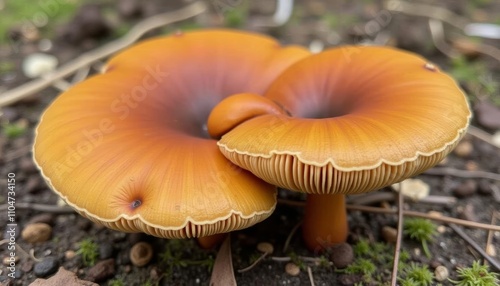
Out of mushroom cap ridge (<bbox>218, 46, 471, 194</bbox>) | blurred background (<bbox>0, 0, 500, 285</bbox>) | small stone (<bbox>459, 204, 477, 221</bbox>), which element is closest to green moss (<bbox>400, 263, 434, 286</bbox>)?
blurred background (<bbox>0, 0, 500, 285</bbox>)

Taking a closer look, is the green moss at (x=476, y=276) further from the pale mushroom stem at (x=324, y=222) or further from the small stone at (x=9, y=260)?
the small stone at (x=9, y=260)

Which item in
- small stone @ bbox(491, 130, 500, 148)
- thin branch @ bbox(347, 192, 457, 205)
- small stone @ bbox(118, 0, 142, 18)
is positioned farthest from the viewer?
small stone @ bbox(118, 0, 142, 18)

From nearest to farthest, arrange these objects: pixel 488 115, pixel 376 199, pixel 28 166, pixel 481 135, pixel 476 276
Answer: pixel 476 276, pixel 376 199, pixel 28 166, pixel 481 135, pixel 488 115

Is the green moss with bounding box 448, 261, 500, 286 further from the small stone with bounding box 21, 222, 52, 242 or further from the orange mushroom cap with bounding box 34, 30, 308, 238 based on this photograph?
the small stone with bounding box 21, 222, 52, 242

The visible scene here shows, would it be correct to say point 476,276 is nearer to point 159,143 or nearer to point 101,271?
point 159,143

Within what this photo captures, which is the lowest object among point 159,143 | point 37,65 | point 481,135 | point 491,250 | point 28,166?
point 491,250

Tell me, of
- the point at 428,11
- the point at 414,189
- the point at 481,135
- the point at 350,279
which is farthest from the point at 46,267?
the point at 428,11
